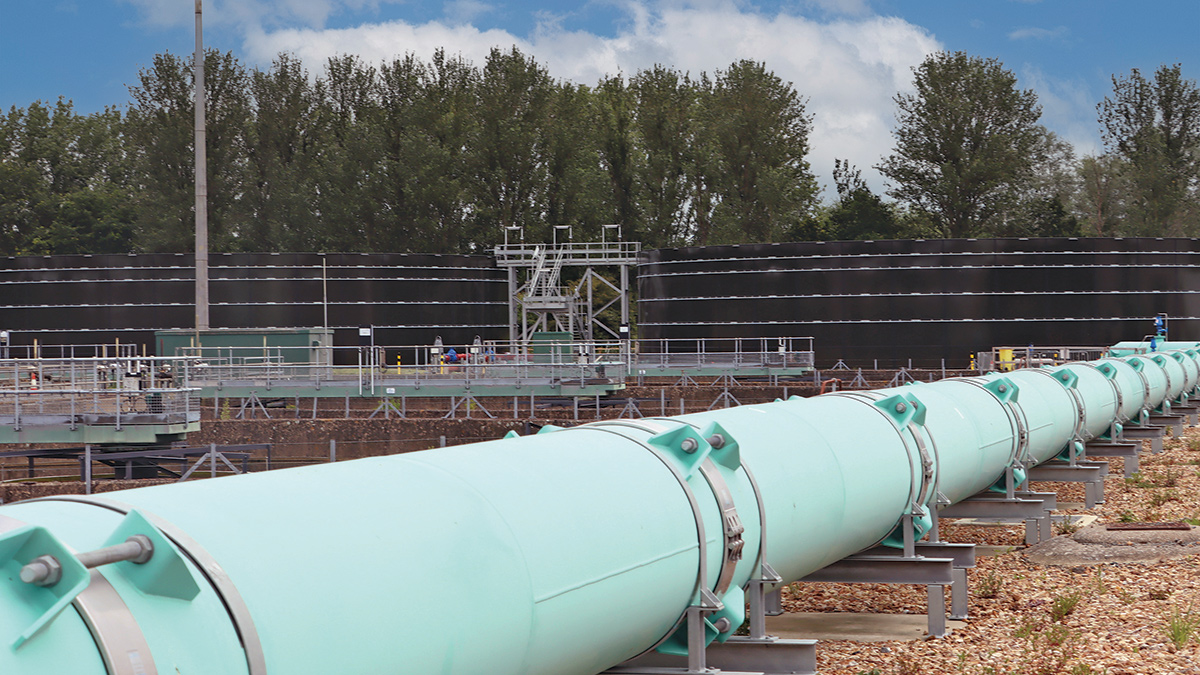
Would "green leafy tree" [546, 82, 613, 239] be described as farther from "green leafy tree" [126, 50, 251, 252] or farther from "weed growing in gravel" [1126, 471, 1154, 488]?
"weed growing in gravel" [1126, 471, 1154, 488]

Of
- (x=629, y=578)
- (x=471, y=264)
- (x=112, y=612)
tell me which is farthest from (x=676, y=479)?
(x=471, y=264)

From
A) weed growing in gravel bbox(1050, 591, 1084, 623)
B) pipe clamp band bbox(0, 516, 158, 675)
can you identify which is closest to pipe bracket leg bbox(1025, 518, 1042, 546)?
weed growing in gravel bbox(1050, 591, 1084, 623)

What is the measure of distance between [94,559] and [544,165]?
244 feet

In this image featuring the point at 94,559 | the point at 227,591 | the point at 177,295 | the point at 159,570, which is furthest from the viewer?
the point at 177,295

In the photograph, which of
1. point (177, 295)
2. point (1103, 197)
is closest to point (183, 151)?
point (177, 295)

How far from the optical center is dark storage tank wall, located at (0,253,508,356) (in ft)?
175

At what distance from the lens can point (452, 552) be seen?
4086 mm

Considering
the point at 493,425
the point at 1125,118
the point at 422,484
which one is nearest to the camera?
the point at 422,484

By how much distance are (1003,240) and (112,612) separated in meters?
48.8

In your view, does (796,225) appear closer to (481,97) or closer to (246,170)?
(481,97)

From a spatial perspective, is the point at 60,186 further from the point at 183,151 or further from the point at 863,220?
the point at 863,220

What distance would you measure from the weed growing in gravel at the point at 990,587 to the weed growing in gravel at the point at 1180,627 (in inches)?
61.2

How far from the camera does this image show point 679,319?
5209 cm

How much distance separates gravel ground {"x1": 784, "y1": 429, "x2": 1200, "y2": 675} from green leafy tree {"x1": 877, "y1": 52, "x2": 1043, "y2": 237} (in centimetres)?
6439
